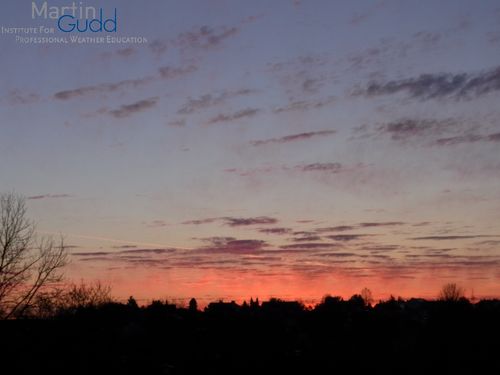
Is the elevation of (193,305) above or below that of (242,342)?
above

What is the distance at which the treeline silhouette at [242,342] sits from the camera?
33000mm

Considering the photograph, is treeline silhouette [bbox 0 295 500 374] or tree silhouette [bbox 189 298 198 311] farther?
tree silhouette [bbox 189 298 198 311]

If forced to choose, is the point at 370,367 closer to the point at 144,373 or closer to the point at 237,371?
the point at 237,371

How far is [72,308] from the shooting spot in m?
58.0

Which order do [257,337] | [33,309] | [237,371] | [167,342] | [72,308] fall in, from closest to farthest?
[237,371] → [167,342] → [257,337] → [33,309] → [72,308]

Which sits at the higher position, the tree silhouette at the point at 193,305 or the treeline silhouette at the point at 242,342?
the tree silhouette at the point at 193,305

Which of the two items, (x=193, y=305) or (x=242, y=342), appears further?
(x=193, y=305)

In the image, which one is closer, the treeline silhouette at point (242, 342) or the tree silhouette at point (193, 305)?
the treeline silhouette at point (242, 342)

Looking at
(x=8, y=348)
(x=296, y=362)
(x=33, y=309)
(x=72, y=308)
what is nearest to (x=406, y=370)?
(x=296, y=362)

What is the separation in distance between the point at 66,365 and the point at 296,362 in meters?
12.5

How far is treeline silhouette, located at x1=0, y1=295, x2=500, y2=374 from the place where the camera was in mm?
33000

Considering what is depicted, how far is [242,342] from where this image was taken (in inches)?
1533

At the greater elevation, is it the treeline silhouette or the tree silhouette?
the tree silhouette

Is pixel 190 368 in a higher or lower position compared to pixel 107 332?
lower
